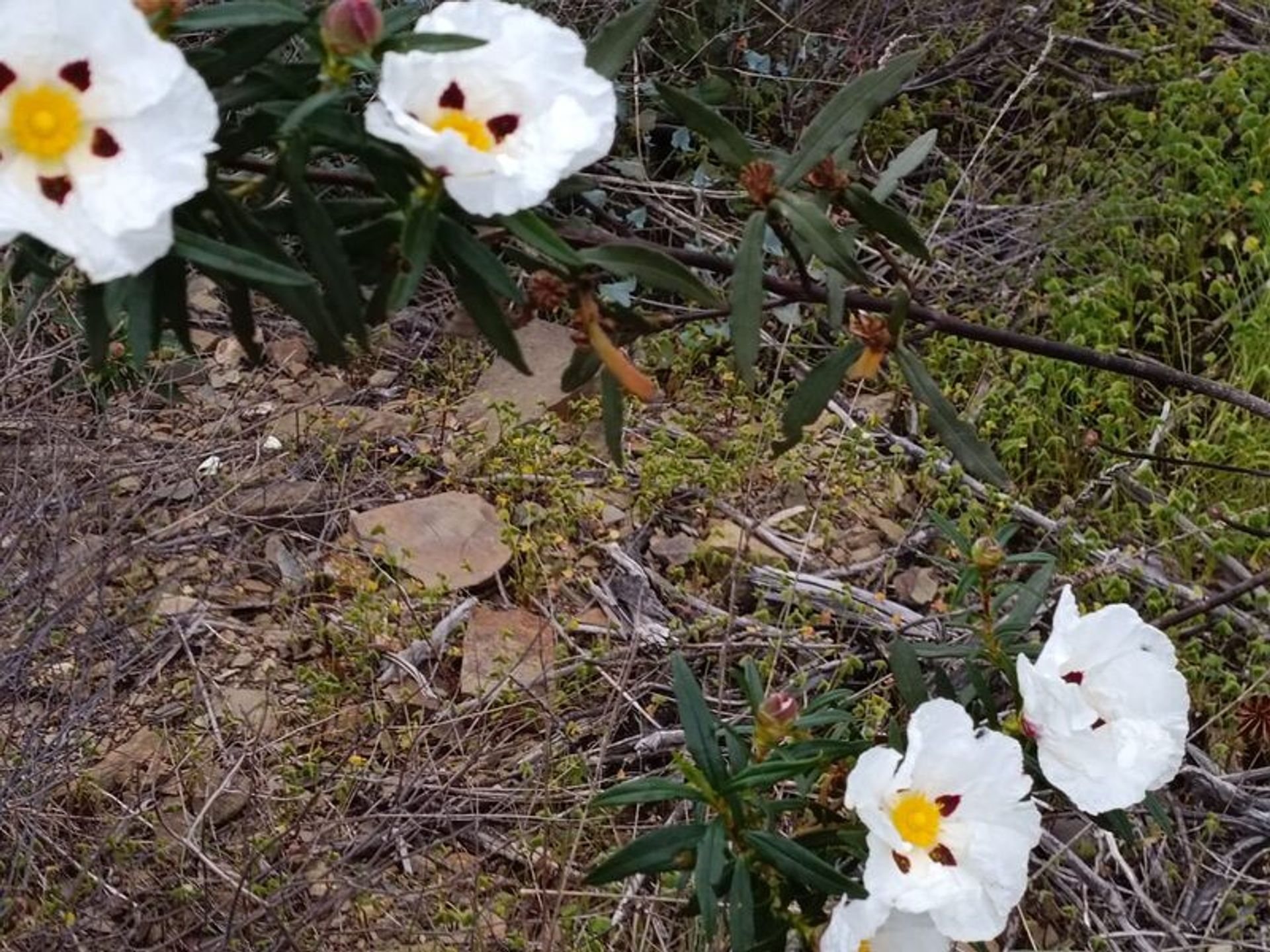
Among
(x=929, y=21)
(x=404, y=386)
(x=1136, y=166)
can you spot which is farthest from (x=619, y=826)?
(x=929, y=21)

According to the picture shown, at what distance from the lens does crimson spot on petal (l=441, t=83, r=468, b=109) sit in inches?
45.8

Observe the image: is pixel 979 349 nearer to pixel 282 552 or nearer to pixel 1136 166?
pixel 1136 166

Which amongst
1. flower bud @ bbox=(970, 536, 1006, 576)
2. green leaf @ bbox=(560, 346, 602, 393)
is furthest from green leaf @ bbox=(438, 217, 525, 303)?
flower bud @ bbox=(970, 536, 1006, 576)

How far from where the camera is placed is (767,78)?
4.08 m

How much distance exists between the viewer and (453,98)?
46.1 inches

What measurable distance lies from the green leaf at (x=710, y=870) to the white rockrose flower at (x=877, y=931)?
120mm

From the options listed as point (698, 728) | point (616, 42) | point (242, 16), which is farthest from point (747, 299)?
point (242, 16)

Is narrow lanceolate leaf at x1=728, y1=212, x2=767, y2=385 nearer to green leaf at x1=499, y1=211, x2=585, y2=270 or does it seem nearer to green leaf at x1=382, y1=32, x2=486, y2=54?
green leaf at x1=499, y1=211, x2=585, y2=270

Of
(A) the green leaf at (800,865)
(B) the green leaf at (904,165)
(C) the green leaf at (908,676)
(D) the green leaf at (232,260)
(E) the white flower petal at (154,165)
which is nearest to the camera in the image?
(E) the white flower petal at (154,165)

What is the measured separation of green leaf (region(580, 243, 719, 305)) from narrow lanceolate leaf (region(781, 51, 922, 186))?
24 centimetres

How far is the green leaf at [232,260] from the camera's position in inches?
43.9

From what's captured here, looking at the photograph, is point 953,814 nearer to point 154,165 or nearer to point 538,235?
point 538,235

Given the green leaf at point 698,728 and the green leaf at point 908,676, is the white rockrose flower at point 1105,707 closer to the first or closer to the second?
the green leaf at point 908,676

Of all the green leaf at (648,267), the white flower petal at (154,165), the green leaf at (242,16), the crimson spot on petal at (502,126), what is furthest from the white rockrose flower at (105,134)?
the green leaf at (648,267)
